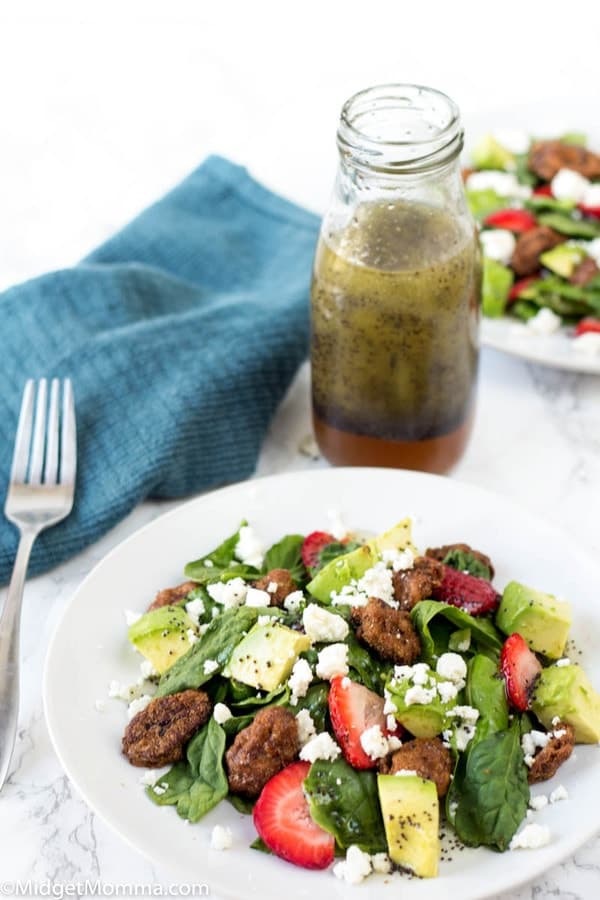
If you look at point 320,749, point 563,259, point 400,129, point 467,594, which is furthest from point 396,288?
point 320,749

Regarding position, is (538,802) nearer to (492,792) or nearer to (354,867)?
(492,792)

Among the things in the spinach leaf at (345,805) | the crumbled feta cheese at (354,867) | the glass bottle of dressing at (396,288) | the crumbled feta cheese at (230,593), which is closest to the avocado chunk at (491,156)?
the glass bottle of dressing at (396,288)

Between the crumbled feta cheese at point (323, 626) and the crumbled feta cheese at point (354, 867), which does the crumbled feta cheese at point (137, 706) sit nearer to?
the crumbled feta cheese at point (323, 626)

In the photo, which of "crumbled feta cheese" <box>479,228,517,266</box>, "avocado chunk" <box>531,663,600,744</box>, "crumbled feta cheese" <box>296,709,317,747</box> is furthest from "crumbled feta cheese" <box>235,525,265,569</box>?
"crumbled feta cheese" <box>479,228,517,266</box>

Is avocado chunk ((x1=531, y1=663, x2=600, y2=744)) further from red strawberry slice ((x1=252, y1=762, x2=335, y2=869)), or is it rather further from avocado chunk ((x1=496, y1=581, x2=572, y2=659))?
red strawberry slice ((x1=252, y1=762, x2=335, y2=869))

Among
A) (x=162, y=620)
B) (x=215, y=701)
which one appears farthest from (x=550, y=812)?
(x=162, y=620)

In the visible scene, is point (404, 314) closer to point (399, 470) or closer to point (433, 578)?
point (399, 470)
